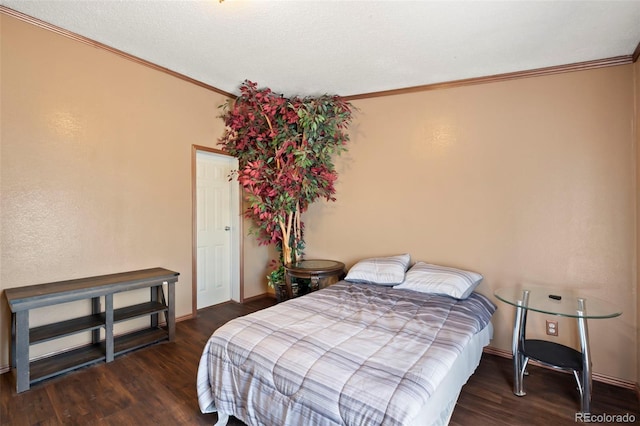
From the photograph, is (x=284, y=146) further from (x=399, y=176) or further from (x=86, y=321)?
(x=86, y=321)

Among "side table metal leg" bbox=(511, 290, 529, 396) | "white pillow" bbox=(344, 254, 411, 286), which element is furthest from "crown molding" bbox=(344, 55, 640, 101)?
"side table metal leg" bbox=(511, 290, 529, 396)

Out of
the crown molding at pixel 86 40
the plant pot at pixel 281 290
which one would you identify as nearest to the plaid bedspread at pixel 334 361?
the plant pot at pixel 281 290

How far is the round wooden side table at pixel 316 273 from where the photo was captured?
312 cm

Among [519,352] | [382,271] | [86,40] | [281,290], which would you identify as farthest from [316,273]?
[86,40]

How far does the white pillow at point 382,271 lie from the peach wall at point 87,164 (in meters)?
1.90

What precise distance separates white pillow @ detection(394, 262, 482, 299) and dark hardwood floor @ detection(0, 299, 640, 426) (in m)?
0.66

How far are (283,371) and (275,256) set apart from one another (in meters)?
2.94

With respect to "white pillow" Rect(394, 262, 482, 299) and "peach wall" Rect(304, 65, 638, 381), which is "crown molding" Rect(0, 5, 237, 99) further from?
"white pillow" Rect(394, 262, 482, 299)

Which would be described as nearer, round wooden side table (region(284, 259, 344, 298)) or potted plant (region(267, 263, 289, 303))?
round wooden side table (region(284, 259, 344, 298))

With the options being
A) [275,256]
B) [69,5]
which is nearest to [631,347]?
[275,256]

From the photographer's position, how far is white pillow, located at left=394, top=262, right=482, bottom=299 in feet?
8.02

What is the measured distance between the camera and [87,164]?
103 inches

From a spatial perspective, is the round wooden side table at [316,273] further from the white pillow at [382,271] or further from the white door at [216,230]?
the white door at [216,230]

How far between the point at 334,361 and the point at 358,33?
7.24ft
